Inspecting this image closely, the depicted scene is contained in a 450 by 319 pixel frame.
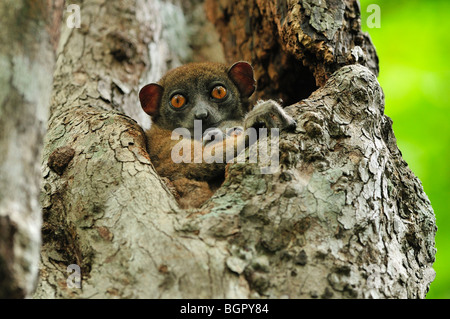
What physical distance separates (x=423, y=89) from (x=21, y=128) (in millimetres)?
4748

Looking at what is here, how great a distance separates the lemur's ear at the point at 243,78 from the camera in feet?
13.3

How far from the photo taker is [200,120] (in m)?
3.78

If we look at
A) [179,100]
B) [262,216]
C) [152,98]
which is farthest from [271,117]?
[152,98]

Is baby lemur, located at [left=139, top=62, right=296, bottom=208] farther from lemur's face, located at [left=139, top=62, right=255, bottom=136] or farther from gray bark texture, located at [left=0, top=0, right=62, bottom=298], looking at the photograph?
gray bark texture, located at [left=0, top=0, right=62, bottom=298]

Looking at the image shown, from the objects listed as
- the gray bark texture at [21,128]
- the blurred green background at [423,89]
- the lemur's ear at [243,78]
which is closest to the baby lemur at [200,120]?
the lemur's ear at [243,78]

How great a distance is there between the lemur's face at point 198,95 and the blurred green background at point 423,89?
175cm

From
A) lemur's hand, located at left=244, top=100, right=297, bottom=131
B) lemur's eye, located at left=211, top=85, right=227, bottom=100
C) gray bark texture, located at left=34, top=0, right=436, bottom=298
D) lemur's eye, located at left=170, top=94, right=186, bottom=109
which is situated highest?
lemur's eye, located at left=211, top=85, right=227, bottom=100

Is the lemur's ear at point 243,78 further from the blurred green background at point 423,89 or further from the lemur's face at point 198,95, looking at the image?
the blurred green background at point 423,89

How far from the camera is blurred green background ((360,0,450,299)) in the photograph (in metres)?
5.05

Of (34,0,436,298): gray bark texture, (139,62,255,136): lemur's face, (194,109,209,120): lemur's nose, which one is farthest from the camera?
(139,62,255,136): lemur's face

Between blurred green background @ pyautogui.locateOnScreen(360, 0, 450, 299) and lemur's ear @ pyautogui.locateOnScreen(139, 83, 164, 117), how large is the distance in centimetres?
238

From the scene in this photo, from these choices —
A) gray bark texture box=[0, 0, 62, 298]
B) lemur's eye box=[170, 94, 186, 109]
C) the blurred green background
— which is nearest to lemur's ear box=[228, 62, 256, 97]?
lemur's eye box=[170, 94, 186, 109]
